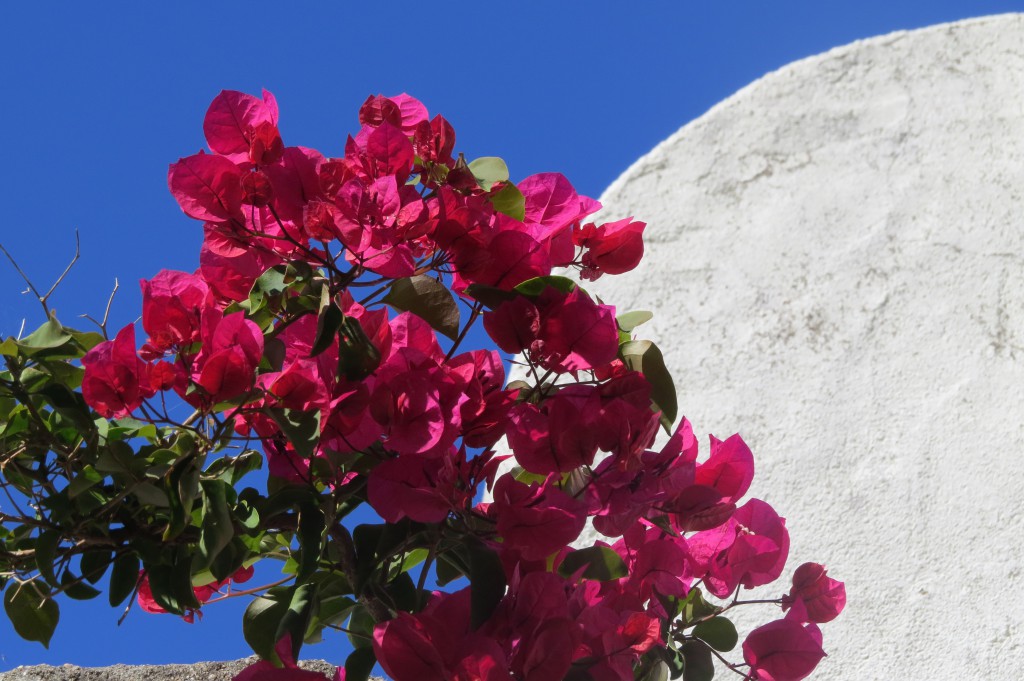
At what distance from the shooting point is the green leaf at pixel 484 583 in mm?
604

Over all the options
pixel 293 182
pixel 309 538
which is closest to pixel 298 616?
pixel 309 538

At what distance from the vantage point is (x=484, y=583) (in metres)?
0.61

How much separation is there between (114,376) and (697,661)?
455mm

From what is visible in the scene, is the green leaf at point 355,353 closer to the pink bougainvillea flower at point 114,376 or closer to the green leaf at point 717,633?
the pink bougainvillea flower at point 114,376

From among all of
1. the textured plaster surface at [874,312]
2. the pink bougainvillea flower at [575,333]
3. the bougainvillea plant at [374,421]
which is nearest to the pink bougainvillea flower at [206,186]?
the bougainvillea plant at [374,421]

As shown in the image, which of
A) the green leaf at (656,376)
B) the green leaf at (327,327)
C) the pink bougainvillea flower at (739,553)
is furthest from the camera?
the pink bougainvillea flower at (739,553)

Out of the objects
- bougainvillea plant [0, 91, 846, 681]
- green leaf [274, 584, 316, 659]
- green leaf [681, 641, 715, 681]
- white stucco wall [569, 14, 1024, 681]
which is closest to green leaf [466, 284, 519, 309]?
bougainvillea plant [0, 91, 846, 681]

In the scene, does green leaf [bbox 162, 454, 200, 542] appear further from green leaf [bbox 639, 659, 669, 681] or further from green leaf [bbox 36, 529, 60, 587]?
green leaf [bbox 639, 659, 669, 681]

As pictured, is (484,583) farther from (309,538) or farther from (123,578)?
(123,578)

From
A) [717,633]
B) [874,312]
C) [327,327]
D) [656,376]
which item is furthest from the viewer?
[874,312]

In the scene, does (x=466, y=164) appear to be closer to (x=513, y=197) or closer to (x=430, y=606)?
(x=513, y=197)

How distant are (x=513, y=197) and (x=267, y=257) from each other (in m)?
0.17

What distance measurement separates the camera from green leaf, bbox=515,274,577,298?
0.61 metres

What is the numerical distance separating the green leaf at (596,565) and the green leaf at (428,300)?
0.65 ft
